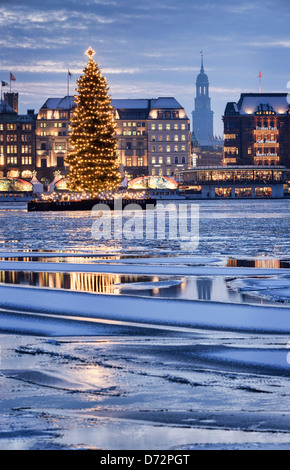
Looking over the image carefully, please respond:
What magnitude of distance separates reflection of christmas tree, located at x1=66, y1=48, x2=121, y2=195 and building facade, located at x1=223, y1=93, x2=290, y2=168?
9718 centimetres

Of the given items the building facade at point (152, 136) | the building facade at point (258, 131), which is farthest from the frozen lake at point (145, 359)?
the building facade at point (258, 131)

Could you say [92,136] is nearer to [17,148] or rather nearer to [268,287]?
[268,287]

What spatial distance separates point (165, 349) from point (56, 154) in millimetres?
141294

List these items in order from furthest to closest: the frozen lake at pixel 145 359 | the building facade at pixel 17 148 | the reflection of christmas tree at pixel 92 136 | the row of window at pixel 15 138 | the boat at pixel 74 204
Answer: the row of window at pixel 15 138
the building facade at pixel 17 148
the boat at pixel 74 204
the reflection of christmas tree at pixel 92 136
the frozen lake at pixel 145 359

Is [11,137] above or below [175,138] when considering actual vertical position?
above

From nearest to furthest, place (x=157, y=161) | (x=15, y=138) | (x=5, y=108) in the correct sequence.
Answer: (x=15, y=138), (x=157, y=161), (x=5, y=108)

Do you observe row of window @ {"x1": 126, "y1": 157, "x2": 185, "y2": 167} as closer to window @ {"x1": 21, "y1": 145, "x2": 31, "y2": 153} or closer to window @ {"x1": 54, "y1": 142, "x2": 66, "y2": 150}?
window @ {"x1": 54, "y1": 142, "x2": 66, "y2": 150}

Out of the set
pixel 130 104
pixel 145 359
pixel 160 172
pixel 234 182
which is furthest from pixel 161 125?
pixel 145 359

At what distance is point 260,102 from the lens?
15488 centimetres

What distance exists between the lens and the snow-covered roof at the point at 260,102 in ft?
505

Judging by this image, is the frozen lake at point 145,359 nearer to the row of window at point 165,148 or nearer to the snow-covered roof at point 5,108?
the row of window at point 165,148

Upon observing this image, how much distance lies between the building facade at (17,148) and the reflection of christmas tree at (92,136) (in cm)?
9031

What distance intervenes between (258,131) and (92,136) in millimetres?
99066

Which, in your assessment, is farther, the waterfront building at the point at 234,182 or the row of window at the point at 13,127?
the row of window at the point at 13,127
